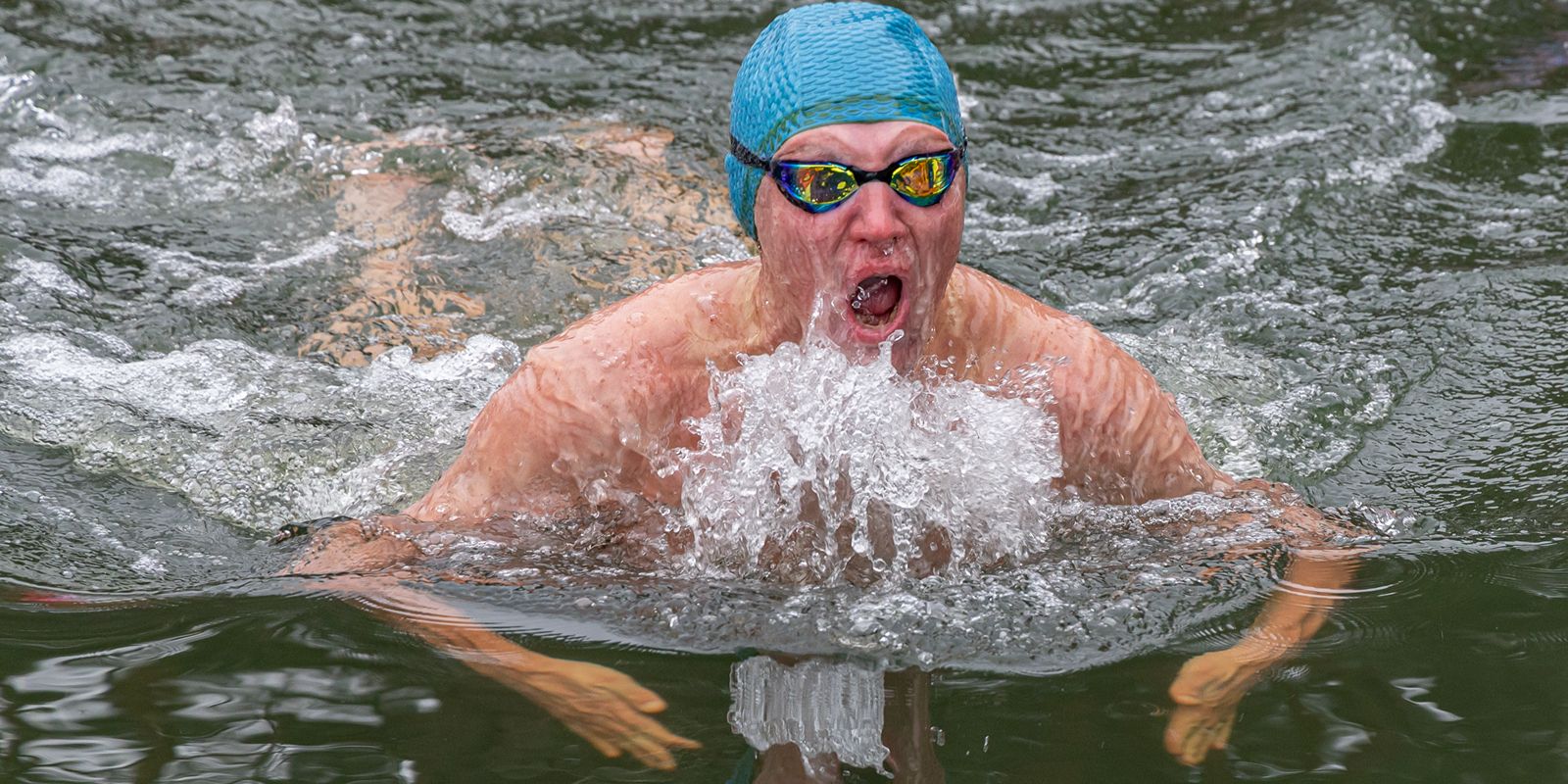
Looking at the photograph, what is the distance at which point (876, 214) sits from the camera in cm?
305

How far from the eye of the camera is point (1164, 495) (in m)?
3.62

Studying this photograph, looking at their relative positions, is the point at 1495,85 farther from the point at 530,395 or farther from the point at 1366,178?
the point at 530,395

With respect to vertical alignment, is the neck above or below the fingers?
above

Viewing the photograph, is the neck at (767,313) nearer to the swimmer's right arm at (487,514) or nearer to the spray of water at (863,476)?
the spray of water at (863,476)

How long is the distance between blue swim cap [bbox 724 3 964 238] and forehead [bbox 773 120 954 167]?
0.02m

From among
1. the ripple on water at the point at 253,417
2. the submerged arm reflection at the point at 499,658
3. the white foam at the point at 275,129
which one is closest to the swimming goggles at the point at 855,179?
the submerged arm reflection at the point at 499,658

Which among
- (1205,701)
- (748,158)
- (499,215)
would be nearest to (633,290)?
(499,215)

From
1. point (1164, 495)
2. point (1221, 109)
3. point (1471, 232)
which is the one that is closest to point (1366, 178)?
point (1471, 232)

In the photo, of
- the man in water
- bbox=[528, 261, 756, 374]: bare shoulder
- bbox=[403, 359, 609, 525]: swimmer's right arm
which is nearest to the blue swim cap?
the man in water

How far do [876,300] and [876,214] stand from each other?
221 mm

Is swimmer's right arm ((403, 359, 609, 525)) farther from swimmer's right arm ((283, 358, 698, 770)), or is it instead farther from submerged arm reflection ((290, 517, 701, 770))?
submerged arm reflection ((290, 517, 701, 770))

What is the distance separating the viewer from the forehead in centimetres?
306

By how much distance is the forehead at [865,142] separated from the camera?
306cm

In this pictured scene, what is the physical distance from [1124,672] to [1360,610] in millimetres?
607
